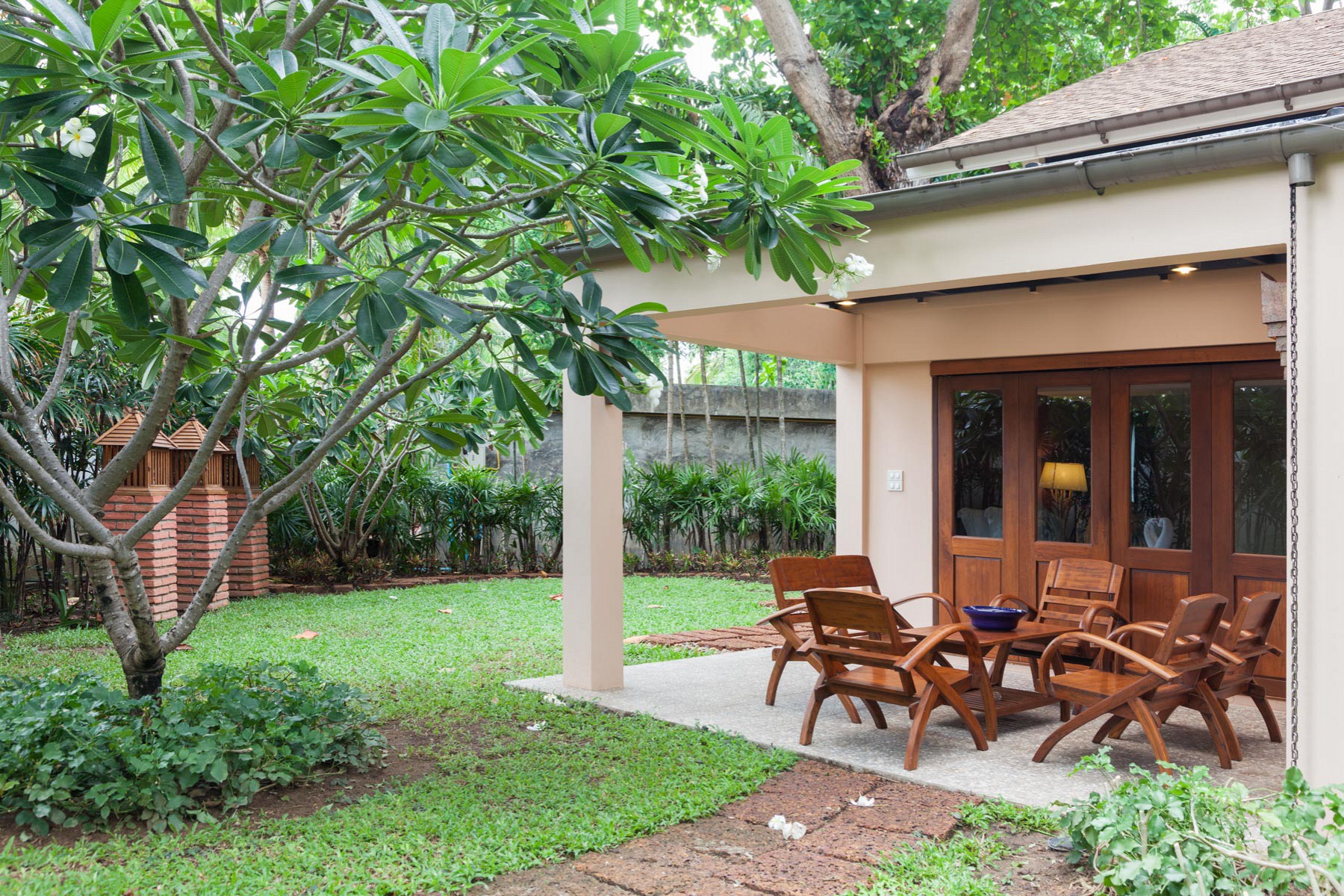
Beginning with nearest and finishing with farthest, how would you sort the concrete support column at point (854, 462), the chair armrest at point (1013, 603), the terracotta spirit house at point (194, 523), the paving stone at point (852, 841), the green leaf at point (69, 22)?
the green leaf at point (69, 22)
the paving stone at point (852, 841)
the chair armrest at point (1013, 603)
the concrete support column at point (854, 462)
the terracotta spirit house at point (194, 523)

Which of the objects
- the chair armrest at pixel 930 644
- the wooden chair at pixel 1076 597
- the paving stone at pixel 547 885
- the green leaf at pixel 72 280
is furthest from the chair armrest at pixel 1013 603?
the green leaf at pixel 72 280

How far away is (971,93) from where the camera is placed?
1395 cm

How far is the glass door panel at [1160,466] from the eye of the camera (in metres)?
6.86

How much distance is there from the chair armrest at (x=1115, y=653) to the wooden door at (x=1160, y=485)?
5.63 ft

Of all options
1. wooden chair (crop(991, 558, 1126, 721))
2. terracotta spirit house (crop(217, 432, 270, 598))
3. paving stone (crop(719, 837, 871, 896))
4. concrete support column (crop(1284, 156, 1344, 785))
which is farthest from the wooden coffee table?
terracotta spirit house (crop(217, 432, 270, 598))

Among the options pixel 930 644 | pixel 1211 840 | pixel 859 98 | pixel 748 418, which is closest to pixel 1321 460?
pixel 1211 840

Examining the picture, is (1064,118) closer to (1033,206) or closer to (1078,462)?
(1078,462)

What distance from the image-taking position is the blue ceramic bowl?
5.75 meters

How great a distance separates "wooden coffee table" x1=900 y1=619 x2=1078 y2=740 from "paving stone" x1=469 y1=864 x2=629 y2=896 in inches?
97.6

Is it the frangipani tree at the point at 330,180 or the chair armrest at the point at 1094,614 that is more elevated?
the frangipani tree at the point at 330,180

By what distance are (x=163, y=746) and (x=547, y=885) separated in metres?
1.75

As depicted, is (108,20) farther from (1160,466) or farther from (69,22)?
(1160,466)

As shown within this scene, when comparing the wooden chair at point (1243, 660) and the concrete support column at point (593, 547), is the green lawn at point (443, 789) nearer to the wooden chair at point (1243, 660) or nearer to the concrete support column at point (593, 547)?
the concrete support column at point (593, 547)

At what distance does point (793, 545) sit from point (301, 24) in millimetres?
10299
